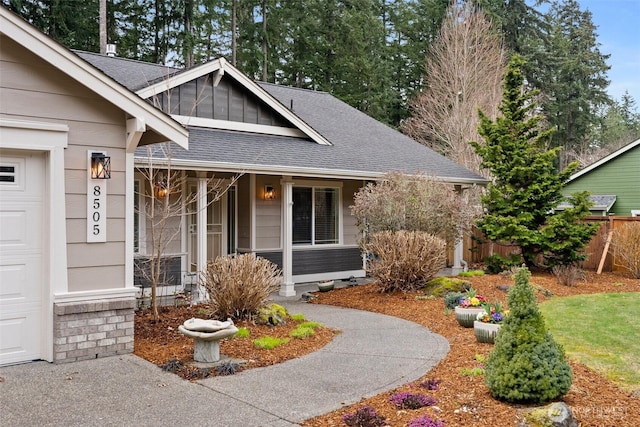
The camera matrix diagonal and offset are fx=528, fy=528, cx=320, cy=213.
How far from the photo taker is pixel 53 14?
19.7 m

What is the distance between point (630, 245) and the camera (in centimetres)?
1354

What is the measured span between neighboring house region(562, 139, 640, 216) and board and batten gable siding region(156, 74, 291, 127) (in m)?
13.7

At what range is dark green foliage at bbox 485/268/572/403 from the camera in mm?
4398

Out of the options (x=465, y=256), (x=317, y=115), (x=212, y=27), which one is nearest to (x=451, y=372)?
(x=317, y=115)

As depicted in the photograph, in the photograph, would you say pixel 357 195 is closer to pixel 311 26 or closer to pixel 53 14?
pixel 53 14

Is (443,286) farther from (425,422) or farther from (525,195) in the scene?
(425,422)

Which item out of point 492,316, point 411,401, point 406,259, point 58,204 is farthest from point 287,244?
point 411,401

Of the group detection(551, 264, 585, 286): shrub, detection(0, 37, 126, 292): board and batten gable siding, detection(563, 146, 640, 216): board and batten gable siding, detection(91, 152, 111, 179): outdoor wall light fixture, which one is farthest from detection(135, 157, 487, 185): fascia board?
detection(563, 146, 640, 216): board and batten gable siding

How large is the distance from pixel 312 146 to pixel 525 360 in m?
8.87

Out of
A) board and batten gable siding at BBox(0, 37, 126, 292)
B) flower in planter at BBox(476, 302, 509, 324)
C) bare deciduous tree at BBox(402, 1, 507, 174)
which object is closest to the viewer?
board and batten gable siding at BBox(0, 37, 126, 292)

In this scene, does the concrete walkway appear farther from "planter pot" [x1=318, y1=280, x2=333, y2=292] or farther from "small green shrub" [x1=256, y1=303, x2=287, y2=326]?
"planter pot" [x1=318, y1=280, x2=333, y2=292]

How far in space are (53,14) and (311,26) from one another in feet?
39.5

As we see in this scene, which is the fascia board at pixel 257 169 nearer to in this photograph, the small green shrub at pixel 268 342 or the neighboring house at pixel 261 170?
the neighboring house at pixel 261 170

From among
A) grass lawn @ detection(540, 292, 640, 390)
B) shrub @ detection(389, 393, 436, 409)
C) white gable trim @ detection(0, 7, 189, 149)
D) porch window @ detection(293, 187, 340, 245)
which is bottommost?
grass lawn @ detection(540, 292, 640, 390)
